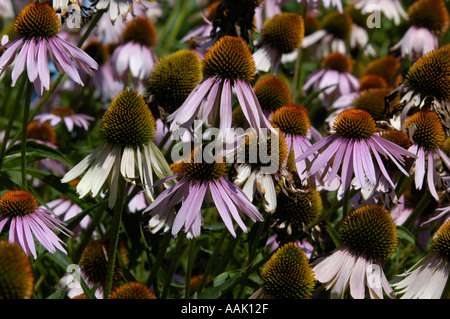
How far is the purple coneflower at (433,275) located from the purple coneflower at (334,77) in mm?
1407

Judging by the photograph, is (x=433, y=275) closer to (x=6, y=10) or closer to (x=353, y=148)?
(x=353, y=148)

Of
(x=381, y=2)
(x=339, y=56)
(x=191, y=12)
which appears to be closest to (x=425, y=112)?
(x=339, y=56)

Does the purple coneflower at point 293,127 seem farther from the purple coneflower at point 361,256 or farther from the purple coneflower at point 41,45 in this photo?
the purple coneflower at point 41,45

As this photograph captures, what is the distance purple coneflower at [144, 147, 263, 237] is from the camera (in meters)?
1.15

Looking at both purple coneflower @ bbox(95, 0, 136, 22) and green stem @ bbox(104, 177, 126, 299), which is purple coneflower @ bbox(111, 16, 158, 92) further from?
green stem @ bbox(104, 177, 126, 299)

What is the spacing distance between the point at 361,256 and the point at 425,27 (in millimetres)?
1462

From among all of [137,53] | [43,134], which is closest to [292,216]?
[43,134]

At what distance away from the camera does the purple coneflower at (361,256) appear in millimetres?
1252

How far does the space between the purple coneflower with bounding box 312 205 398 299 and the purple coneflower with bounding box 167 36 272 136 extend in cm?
30

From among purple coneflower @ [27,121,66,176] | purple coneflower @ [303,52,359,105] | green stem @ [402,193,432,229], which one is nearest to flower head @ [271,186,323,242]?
green stem @ [402,193,432,229]
